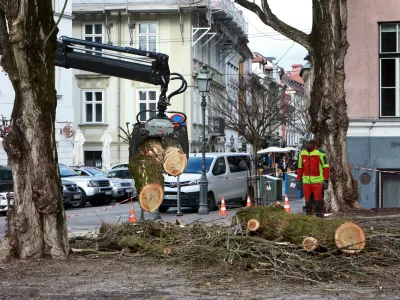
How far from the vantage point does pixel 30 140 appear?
38.6 ft

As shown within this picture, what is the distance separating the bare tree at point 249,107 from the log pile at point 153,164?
115 feet

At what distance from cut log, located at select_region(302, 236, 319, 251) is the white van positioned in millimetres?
13594

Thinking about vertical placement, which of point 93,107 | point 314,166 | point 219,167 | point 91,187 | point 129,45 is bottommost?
point 91,187

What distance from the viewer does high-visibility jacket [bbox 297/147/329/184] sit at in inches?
646

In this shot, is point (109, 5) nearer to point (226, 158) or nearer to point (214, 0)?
point (214, 0)

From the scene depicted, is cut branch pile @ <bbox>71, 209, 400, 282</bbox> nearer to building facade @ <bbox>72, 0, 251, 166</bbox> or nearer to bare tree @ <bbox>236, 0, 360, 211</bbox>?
bare tree @ <bbox>236, 0, 360, 211</bbox>

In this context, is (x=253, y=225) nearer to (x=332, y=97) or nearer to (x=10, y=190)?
(x=332, y=97)

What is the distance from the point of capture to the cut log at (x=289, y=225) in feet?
36.7

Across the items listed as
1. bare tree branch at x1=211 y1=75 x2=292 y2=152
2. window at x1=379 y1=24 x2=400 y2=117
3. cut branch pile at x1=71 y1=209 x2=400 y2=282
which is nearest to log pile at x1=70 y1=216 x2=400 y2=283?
cut branch pile at x1=71 y1=209 x2=400 y2=282

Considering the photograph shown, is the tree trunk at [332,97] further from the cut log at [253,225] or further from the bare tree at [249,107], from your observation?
the bare tree at [249,107]

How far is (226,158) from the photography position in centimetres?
2658

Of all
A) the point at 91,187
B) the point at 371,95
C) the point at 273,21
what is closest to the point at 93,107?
the point at 91,187

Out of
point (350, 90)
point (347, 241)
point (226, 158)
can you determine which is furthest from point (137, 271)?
point (226, 158)

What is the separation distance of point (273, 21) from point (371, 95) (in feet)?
11.8
